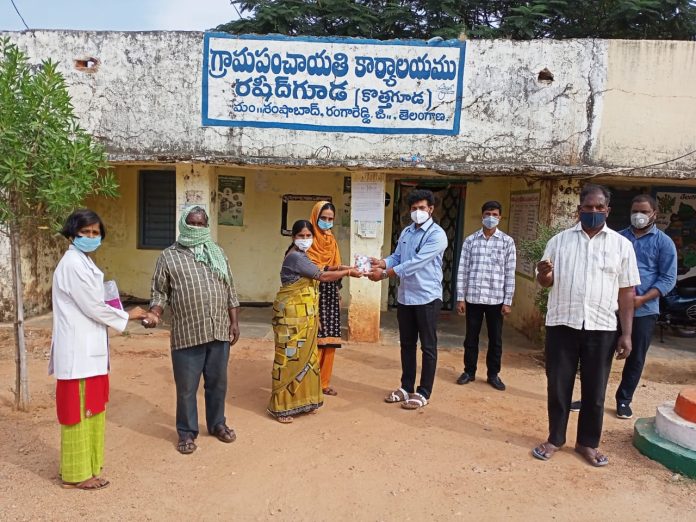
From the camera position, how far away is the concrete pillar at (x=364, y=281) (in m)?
6.59

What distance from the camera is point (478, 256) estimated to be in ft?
16.4

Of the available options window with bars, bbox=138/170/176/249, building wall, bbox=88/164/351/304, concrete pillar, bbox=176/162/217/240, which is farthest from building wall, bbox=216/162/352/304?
concrete pillar, bbox=176/162/217/240

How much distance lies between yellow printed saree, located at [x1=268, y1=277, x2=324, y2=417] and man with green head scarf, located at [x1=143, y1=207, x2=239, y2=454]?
476 mm

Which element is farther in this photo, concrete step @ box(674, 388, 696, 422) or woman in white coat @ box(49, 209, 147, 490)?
concrete step @ box(674, 388, 696, 422)

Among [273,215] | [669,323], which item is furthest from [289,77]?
[669,323]

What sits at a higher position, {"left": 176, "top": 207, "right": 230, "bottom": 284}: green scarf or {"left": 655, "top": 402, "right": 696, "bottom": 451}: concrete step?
{"left": 176, "top": 207, "right": 230, "bottom": 284}: green scarf

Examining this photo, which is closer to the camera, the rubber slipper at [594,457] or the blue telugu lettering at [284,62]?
the rubber slipper at [594,457]

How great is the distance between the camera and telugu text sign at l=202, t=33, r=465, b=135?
20.8 ft

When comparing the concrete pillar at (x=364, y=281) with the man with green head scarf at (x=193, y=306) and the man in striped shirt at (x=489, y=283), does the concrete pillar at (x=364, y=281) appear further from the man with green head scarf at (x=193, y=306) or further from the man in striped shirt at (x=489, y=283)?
the man with green head scarf at (x=193, y=306)

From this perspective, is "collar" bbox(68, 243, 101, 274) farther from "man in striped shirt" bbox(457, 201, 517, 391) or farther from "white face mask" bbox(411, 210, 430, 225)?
"man in striped shirt" bbox(457, 201, 517, 391)

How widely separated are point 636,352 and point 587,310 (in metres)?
1.31

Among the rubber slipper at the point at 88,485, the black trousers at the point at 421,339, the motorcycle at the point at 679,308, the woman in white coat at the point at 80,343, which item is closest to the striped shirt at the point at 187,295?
the woman in white coat at the point at 80,343

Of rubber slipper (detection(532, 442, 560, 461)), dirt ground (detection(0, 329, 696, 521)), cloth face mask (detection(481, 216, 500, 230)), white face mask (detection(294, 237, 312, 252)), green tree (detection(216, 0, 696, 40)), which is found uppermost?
green tree (detection(216, 0, 696, 40))

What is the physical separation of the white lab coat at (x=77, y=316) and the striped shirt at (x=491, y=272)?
3.16 metres
